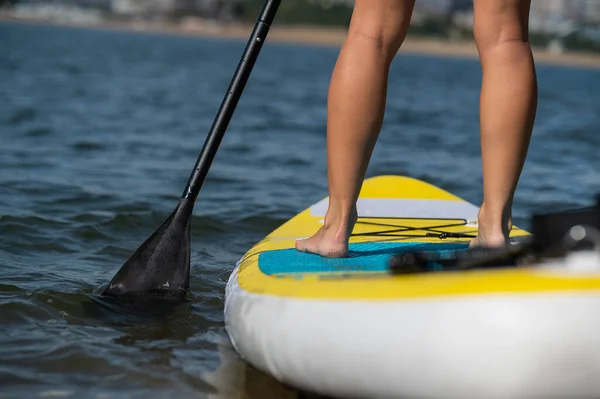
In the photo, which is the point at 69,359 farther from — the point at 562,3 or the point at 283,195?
the point at 562,3

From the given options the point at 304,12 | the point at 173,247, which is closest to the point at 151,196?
the point at 173,247

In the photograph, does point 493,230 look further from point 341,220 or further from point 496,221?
point 341,220

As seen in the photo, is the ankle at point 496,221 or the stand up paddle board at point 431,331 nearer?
the stand up paddle board at point 431,331

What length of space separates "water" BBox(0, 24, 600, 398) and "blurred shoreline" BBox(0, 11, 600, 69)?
67.7 m

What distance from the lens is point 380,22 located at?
2693 mm

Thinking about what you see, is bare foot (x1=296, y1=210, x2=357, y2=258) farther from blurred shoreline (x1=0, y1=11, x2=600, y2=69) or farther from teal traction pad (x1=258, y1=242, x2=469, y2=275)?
blurred shoreline (x1=0, y1=11, x2=600, y2=69)

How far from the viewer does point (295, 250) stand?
3020 mm

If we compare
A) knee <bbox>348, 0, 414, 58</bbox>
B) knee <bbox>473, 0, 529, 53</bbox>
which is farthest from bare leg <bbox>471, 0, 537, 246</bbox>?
knee <bbox>348, 0, 414, 58</bbox>

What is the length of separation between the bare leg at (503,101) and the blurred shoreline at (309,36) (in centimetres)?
7633

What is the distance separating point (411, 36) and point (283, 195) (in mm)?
89786

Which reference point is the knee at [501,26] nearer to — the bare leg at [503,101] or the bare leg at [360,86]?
the bare leg at [503,101]

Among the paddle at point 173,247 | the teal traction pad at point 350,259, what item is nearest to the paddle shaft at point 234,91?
the paddle at point 173,247

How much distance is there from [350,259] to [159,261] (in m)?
0.84

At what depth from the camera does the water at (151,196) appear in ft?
9.44
